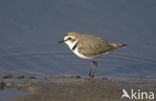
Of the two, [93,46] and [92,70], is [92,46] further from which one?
[92,70]

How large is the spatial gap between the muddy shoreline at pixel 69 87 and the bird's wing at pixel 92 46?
110cm

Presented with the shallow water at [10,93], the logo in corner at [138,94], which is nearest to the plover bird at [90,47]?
the logo in corner at [138,94]

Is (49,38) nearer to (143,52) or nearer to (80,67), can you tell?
(80,67)

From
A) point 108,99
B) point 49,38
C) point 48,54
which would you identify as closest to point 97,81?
point 108,99

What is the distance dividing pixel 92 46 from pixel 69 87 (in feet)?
6.96

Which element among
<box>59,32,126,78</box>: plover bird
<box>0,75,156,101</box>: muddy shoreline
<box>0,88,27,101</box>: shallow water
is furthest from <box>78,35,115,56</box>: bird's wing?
<box>0,88,27,101</box>: shallow water

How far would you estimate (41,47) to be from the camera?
11.6m

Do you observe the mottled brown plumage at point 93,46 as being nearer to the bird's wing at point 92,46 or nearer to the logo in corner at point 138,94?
the bird's wing at point 92,46

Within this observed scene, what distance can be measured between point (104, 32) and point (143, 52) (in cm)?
135

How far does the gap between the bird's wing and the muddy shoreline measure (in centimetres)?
110

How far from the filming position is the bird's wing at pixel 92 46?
10195 mm

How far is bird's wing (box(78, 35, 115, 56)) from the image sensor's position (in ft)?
33.4

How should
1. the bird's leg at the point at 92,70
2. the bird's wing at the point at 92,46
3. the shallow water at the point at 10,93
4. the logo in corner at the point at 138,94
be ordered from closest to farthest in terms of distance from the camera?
the shallow water at the point at 10,93
the logo in corner at the point at 138,94
the bird's leg at the point at 92,70
the bird's wing at the point at 92,46

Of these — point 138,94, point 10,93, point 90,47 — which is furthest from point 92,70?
point 10,93
